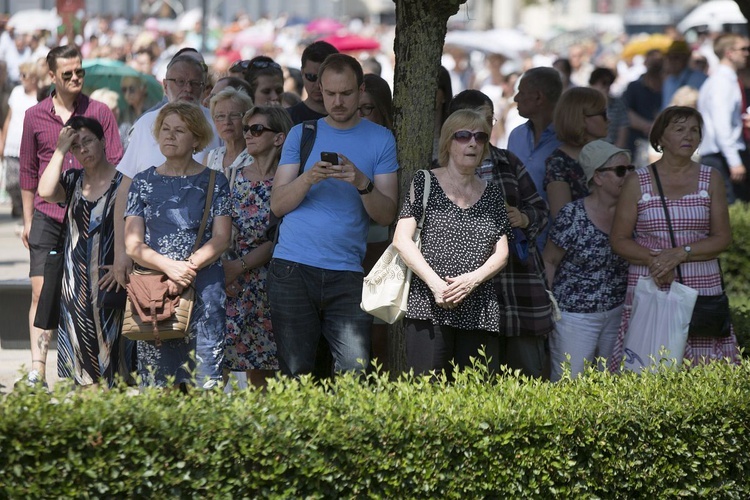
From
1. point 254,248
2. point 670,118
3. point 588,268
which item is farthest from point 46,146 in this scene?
point 670,118

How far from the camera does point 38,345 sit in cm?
771

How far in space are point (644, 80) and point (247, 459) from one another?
12.2 metres

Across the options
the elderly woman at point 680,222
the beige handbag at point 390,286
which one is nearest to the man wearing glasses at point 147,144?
the beige handbag at point 390,286

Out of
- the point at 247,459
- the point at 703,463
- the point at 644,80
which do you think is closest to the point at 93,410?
the point at 247,459

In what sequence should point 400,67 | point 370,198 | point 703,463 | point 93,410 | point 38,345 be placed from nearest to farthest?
1. point 93,410
2. point 703,463
3. point 370,198
4. point 400,67
5. point 38,345

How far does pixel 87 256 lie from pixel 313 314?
1.46 metres

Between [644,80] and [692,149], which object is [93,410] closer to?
[692,149]

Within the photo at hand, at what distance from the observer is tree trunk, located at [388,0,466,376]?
20.3 ft

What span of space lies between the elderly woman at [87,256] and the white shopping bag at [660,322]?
2725mm

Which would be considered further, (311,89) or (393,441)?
(311,89)

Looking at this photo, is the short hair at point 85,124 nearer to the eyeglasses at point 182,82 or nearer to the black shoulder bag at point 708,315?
the eyeglasses at point 182,82

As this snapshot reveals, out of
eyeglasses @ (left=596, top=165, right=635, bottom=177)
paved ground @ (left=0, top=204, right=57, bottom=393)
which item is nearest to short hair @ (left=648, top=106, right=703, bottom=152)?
eyeglasses @ (left=596, top=165, right=635, bottom=177)

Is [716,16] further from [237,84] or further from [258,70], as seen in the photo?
[237,84]

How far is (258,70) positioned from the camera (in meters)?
8.32
